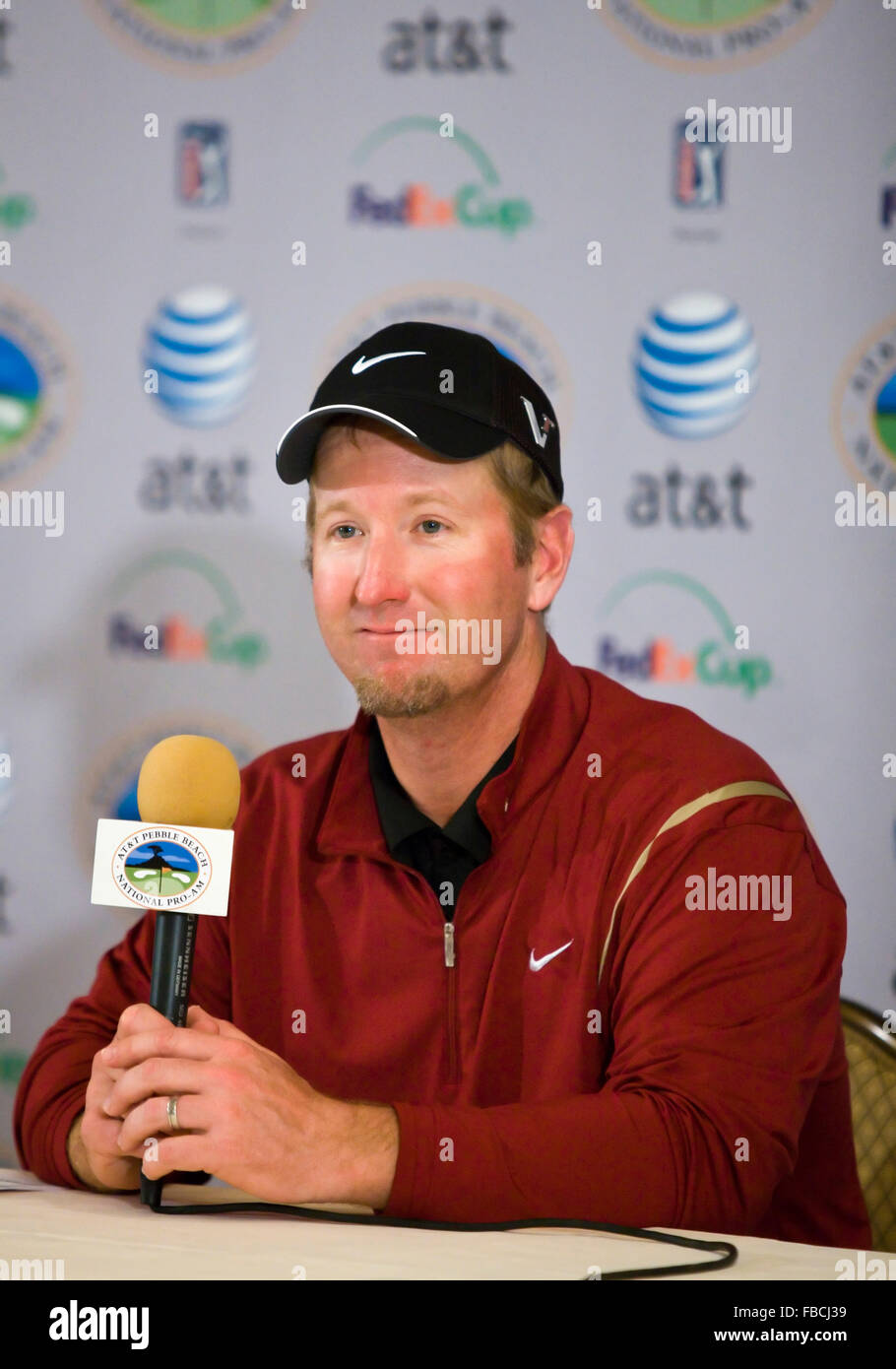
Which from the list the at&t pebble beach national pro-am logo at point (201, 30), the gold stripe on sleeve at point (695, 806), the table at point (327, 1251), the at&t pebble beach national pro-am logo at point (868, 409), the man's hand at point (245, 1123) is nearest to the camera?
the table at point (327, 1251)

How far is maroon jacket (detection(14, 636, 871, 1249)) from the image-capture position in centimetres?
130

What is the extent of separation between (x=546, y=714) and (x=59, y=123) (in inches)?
73.6

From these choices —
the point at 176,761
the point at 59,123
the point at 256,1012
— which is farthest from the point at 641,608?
the point at 59,123

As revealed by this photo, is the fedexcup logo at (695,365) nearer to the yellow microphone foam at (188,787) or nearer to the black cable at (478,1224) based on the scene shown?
the yellow microphone foam at (188,787)

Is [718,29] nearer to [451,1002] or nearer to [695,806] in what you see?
[695,806]

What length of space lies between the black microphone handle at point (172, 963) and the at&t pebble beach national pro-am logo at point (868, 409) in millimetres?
1809

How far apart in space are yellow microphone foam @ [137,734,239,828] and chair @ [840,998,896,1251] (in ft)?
3.60

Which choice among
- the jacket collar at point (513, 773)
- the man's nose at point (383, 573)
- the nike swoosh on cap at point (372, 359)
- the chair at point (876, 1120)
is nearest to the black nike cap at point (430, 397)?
the nike swoosh on cap at point (372, 359)

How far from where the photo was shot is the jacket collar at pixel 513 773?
1.67 m

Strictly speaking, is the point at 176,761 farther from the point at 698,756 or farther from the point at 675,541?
the point at 675,541

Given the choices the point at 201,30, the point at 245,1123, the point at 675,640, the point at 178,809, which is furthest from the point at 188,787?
the point at 201,30

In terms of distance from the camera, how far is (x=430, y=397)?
165 cm

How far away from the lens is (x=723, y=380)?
2.58 metres

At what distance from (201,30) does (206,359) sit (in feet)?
2.31
